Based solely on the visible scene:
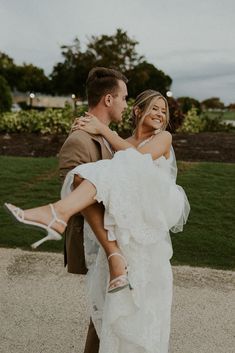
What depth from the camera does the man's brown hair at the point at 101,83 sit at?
8.98 feet

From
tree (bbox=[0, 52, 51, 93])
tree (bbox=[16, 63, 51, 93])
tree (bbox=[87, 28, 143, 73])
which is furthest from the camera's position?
tree (bbox=[16, 63, 51, 93])

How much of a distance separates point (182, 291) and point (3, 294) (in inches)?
67.0

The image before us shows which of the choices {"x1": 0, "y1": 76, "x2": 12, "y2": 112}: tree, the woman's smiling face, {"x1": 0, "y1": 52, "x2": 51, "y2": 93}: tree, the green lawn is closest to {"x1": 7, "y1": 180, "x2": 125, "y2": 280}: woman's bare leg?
the woman's smiling face

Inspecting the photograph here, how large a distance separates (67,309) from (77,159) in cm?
200

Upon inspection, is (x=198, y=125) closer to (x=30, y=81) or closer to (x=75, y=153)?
(x=75, y=153)

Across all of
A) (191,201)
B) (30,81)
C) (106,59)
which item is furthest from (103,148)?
(30,81)

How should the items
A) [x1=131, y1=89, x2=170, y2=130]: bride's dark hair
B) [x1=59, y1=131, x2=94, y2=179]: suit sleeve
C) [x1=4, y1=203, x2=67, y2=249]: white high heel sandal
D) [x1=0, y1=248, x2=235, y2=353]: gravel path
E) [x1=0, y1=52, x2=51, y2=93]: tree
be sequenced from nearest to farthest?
[x1=4, y1=203, x2=67, y2=249]: white high heel sandal < [x1=59, y1=131, x2=94, y2=179]: suit sleeve < [x1=131, y1=89, x2=170, y2=130]: bride's dark hair < [x1=0, y1=248, x2=235, y2=353]: gravel path < [x1=0, y1=52, x2=51, y2=93]: tree

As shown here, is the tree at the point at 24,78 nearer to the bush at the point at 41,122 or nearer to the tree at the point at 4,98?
the tree at the point at 4,98

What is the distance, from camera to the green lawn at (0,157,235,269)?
19.4 feet

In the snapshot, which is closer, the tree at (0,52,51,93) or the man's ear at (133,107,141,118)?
the man's ear at (133,107,141,118)

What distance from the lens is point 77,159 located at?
2594mm

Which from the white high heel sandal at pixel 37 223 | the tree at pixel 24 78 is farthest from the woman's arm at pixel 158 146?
the tree at pixel 24 78

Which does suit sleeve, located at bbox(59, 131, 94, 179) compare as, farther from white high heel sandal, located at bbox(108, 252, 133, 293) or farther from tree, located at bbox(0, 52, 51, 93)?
tree, located at bbox(0, 52, 51, 93)

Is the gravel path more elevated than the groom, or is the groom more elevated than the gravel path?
the groom
